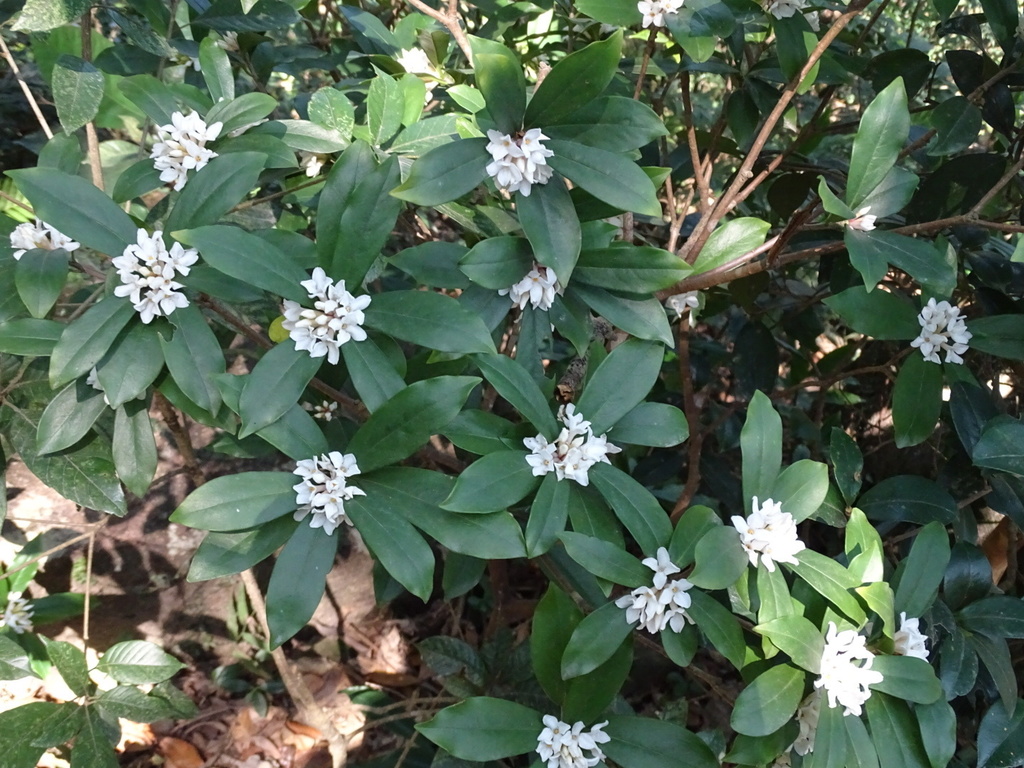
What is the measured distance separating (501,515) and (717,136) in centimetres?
97

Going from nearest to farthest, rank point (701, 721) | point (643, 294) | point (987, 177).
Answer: point (643, 294)
point (987, 177)
point (701, 721)

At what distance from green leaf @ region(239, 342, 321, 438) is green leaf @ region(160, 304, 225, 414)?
3.5 inches

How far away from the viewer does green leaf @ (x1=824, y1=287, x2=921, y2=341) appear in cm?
105

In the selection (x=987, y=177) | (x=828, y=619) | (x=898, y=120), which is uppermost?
(x=898, y=120)

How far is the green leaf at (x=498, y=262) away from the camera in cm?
85

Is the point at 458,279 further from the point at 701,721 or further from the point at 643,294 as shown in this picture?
the point at 701,721

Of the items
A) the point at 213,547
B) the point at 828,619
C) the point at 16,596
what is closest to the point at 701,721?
the point at 828,619

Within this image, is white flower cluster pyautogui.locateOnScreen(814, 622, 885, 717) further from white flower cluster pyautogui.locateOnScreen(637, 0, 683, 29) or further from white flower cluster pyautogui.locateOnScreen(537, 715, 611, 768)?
white flower cluster pyautogui.locateOnScreen(637, 0, 683, 29)

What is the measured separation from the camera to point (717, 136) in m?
1.41

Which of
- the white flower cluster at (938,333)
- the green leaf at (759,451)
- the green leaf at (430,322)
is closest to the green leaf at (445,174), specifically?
the green leaf at (430,322)

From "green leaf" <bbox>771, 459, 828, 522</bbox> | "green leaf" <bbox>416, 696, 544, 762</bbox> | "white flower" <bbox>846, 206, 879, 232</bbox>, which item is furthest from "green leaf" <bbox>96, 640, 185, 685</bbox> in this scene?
"white flower" <bbox>846, 206, 879, 232</bbox>

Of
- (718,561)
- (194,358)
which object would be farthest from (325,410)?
(718,561)

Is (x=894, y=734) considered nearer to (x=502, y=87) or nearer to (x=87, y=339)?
(x=502, y=87)

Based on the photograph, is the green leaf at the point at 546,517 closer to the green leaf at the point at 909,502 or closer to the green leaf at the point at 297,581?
the green leaf at the point at 297,581
